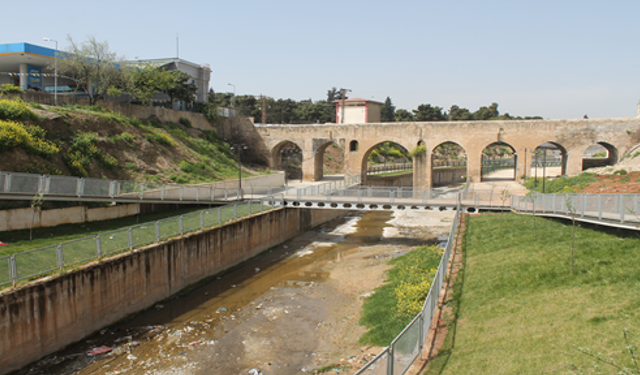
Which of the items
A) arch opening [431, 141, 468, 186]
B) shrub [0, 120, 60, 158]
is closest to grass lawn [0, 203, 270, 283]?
shrub [0, 120, 60, 158]

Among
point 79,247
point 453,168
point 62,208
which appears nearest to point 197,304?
point 79,247

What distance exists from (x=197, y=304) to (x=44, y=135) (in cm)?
1340

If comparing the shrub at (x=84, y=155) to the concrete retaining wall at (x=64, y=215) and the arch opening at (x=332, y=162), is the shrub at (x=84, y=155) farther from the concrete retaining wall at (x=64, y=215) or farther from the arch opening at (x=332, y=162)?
the arch opening at (x=332, y=162)

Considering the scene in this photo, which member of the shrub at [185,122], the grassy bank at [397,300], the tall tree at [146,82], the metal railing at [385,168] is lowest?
the grassy bank at [397,300]

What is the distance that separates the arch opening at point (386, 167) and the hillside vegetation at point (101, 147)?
14.2 meters

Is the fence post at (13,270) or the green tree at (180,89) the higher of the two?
the green tree at (180,89)

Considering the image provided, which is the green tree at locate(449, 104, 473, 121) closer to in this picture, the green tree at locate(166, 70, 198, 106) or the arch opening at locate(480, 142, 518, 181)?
the arch opening at locate(480, 142, 518, 181)

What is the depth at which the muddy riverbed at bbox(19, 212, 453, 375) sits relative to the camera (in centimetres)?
1209

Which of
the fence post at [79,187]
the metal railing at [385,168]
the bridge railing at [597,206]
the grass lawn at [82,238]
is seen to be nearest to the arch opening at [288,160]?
the metal railing at [385,168]

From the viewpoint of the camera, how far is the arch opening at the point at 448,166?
202 feet

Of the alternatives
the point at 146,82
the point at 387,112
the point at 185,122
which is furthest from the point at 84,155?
the point at 387,112

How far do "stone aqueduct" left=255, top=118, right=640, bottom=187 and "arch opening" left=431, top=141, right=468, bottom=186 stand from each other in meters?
12.4

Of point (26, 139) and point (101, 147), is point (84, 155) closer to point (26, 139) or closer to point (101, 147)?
point (101, 147)

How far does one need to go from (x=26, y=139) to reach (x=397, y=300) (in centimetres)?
1849
